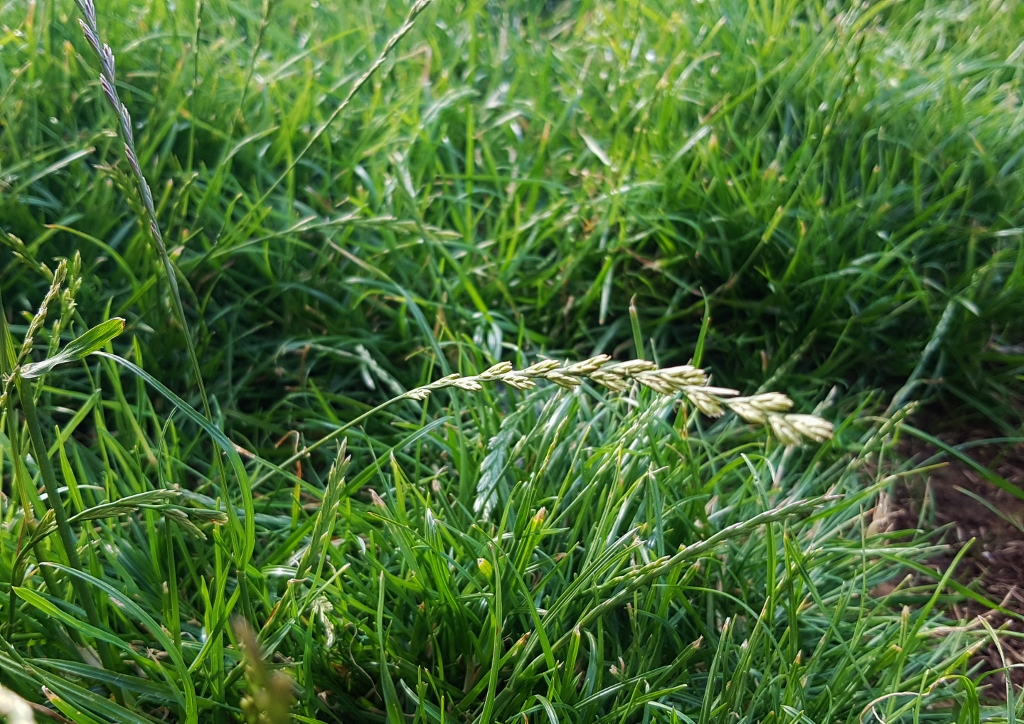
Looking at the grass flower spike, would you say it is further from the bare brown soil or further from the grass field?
the bare brown soil

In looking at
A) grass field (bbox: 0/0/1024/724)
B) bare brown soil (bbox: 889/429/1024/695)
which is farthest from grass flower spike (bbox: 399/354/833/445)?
bare brown soil (bbox: 889/429/1024/695)

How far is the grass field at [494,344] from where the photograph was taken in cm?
117

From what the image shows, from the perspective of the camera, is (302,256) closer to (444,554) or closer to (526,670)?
(444,554)

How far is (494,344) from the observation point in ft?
6.16

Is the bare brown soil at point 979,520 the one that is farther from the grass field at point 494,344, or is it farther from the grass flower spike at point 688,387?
the grass flower spike at point 688,387

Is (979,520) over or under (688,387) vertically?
under

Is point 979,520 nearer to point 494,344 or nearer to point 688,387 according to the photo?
point 494,344

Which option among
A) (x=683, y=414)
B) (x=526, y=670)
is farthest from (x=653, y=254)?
(x=526, y=670)

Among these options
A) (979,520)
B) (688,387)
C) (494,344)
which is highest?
(688,387)

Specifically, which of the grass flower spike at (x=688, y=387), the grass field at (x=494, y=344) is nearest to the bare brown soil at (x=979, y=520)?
the grass field at (x=494, y=344)

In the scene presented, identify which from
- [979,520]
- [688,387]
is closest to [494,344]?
[688,387]

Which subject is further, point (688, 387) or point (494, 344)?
point (494, 344)

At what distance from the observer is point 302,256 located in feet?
6.78

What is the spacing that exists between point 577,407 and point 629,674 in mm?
510
